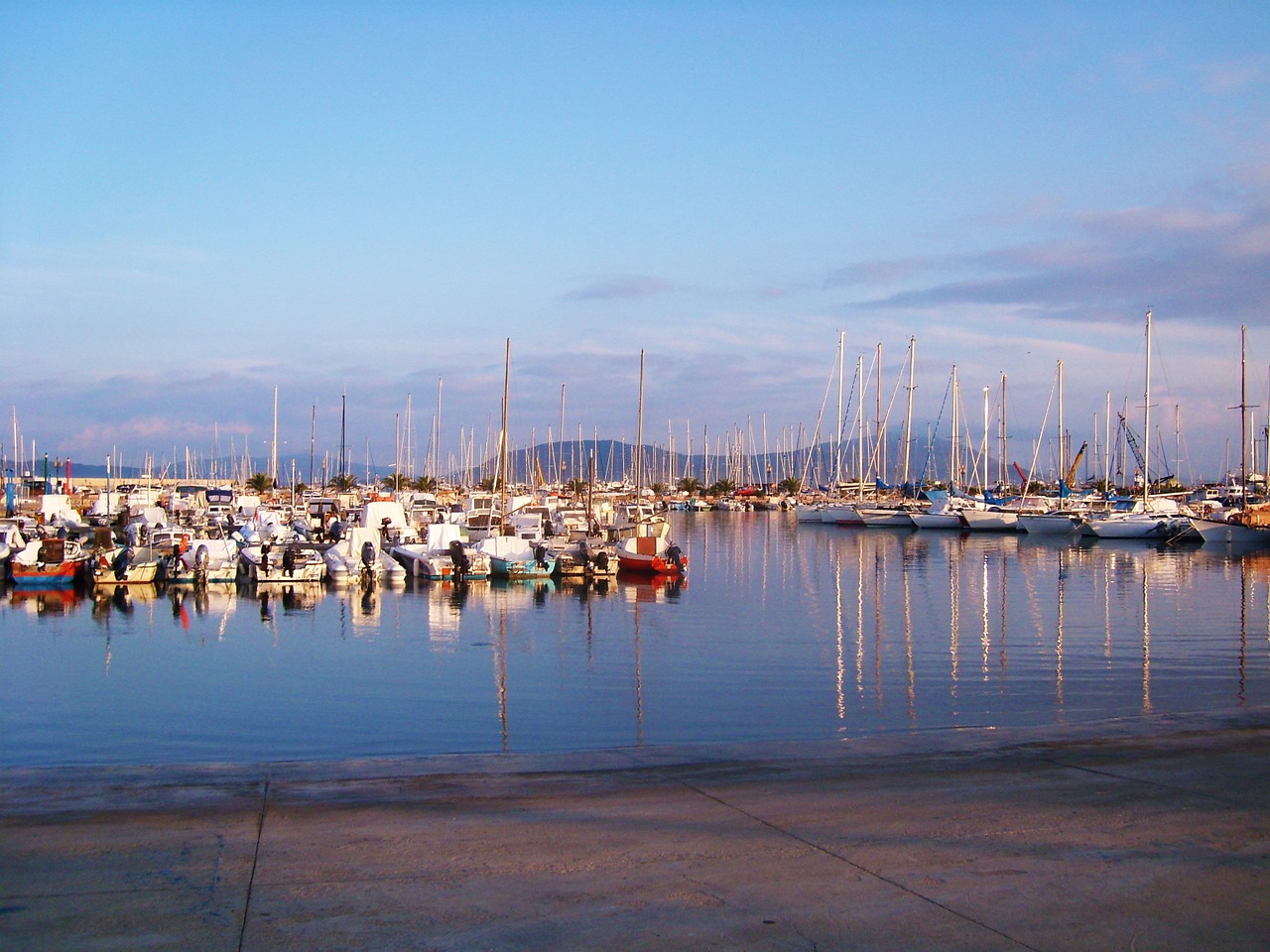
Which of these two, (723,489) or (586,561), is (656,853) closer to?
(586,561)

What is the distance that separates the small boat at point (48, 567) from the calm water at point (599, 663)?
2.58m

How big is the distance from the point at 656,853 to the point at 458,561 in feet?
117

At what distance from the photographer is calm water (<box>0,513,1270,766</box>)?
55.2 feet

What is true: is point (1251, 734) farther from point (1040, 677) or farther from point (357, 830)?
point (1040, 677)

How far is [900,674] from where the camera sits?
2219cm

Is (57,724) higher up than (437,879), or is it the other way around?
(437,879)

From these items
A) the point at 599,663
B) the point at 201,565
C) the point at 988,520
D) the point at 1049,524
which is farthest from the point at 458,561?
the point at 988,520

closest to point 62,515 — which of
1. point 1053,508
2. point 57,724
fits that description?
point 57,724

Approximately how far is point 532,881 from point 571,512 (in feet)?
172

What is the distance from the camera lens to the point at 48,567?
1585 inches

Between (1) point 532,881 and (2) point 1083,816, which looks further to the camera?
(2) point 1083,816

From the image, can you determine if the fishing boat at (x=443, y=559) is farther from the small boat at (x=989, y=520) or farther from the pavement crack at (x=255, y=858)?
the small boat at (x=989, y=520)

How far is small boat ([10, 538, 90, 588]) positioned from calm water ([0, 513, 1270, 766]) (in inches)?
101

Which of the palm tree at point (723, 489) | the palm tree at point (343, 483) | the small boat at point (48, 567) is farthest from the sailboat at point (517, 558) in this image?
the palm tree at point (723, 489)
